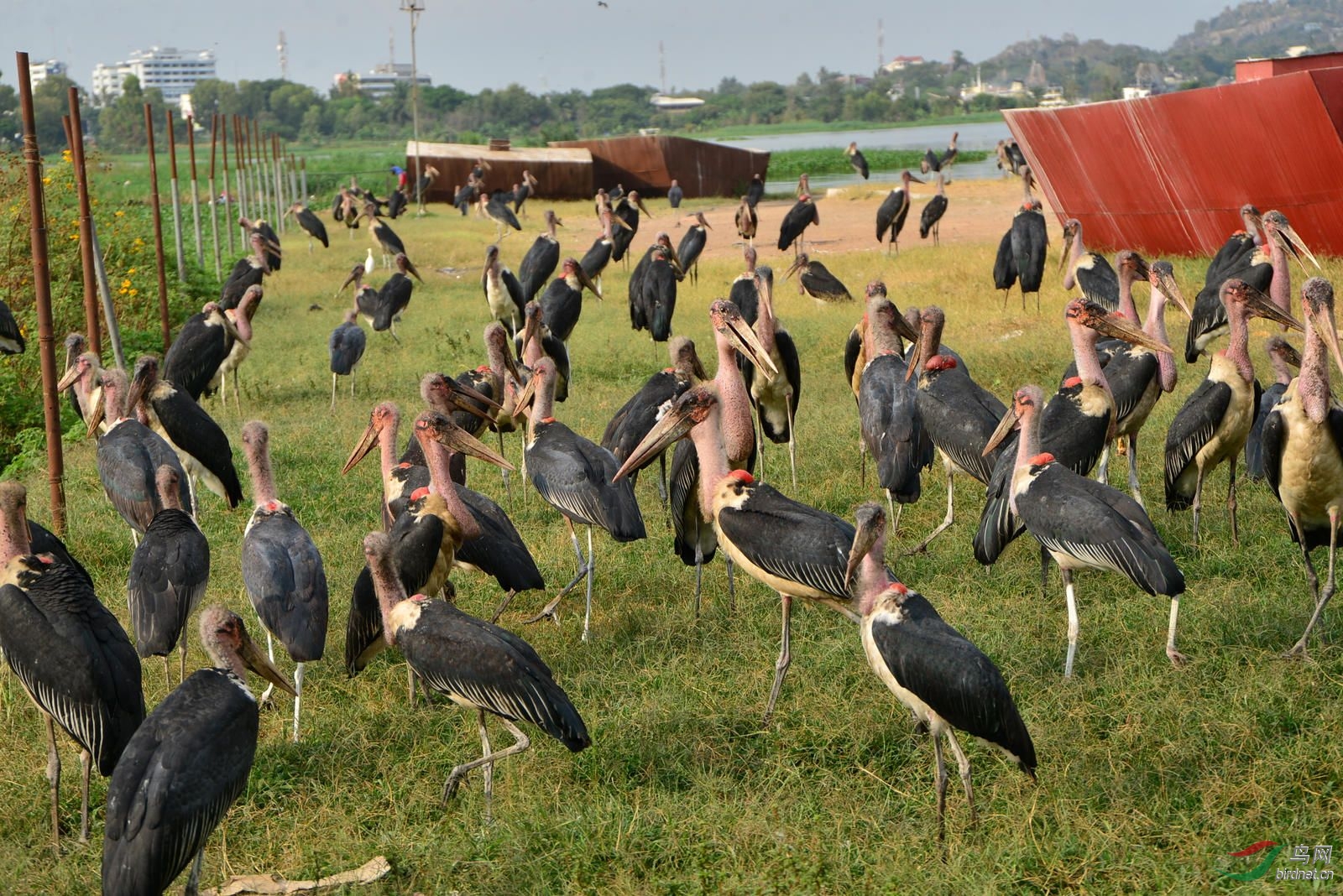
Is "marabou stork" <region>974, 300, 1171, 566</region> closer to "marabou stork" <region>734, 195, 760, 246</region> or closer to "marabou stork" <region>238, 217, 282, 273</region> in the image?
"marabou stork" <region>238, 217, 282, 273</region>

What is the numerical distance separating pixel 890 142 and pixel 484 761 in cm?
8768

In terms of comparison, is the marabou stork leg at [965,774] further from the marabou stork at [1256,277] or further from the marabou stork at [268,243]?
the marabou stork at [268,243]

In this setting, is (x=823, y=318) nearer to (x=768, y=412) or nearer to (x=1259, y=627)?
(x=768, y=412)

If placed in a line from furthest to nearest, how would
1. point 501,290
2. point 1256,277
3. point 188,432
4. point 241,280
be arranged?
point 241,280 < point 501,290 < point 1256,277 < point 188,432

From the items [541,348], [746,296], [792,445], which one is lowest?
[792,445]

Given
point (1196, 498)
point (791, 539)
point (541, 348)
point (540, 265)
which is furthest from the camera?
point (540, 265)

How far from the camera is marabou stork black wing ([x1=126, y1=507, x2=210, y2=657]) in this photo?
16.2 ft

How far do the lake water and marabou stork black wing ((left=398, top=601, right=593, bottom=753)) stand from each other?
1445 inches

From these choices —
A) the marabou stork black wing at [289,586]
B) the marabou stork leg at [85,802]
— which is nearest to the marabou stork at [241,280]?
the marabou stork black wing at [289,586]

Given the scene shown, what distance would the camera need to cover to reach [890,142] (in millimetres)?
88312

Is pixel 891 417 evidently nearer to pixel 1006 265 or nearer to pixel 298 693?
pixel 298 693

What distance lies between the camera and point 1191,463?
21.4 ft

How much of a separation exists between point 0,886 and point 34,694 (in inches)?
23.0

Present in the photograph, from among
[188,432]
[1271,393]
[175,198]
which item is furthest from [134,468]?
[175,198]
